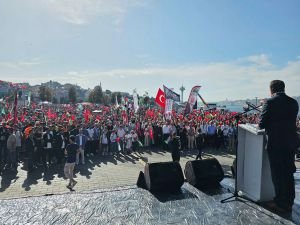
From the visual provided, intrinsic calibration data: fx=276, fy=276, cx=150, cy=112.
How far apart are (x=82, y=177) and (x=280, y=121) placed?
787 centimetres

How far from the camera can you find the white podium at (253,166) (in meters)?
5.03

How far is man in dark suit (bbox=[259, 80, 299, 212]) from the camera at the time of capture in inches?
179

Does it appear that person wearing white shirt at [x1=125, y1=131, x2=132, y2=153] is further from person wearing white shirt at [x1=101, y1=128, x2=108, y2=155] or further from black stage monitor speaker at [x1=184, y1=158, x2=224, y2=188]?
black stage monitor speaker at [x1=184, y1=158, x2=224, y2=188]

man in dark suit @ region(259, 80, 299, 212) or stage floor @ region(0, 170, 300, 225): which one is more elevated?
man in dark suit @ region(259, 80, 299, 212)

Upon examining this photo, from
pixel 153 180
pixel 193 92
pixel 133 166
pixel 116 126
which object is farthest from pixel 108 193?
pixel 193 92

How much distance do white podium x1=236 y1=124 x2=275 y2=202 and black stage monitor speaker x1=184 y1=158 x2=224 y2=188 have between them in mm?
888

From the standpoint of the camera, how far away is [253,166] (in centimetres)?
523

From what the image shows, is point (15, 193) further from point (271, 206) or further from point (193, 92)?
point (193, 92)

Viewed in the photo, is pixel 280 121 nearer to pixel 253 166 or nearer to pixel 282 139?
pixel 282 139

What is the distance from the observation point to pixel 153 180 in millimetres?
6086

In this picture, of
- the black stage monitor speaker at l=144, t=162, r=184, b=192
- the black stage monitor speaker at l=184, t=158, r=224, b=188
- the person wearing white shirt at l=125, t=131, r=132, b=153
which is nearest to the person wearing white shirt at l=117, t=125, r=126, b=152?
the person wearing white shirt at l=125, t=131, r=132, b=153

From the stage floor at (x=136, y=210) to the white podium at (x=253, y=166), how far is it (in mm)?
311

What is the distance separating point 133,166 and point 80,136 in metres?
2.88

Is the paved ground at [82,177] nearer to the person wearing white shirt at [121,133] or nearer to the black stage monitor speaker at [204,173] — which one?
the person wearing white shirt at [121,133]
